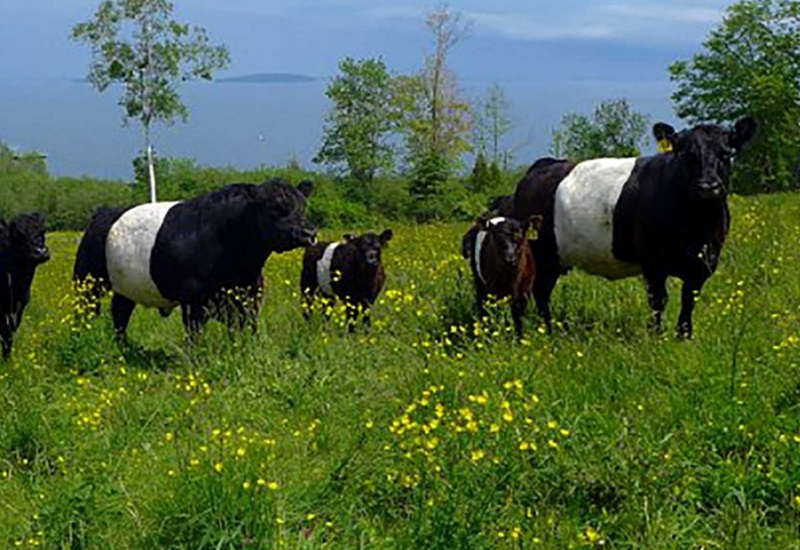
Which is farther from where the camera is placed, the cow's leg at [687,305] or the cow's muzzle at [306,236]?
the cow's muzzle at [306,236]

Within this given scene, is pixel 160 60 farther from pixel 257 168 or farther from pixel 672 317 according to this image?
pixel 672 317

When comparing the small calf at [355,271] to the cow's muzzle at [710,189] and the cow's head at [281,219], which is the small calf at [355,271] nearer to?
the cow's head at [281,219]

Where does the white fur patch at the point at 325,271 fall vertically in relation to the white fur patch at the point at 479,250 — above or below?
below

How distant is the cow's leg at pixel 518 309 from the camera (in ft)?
31.9

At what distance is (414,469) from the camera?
557 centimetres

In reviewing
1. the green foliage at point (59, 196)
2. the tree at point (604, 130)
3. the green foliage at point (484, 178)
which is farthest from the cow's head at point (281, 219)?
the tree at point (604, 130)

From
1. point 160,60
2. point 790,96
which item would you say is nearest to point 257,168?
point 160,60

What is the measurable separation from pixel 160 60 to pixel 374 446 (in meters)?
41.8

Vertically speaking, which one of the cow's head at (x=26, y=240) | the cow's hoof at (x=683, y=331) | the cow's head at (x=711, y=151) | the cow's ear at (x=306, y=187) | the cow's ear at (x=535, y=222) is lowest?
the cow's hoof at (x=683, y=331)

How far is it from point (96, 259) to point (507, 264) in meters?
4.64

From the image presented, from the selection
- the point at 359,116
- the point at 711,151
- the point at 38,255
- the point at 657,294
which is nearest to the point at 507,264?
the point at 657,294

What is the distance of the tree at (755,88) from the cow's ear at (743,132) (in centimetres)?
5057

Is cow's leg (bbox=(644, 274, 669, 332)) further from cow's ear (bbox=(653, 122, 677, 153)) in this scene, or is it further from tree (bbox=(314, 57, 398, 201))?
tree (bbox=(314, 57, 398, 201))

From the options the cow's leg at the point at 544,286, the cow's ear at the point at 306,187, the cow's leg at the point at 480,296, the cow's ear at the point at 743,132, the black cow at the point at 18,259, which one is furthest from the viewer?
the black cow at the point at 18,259
